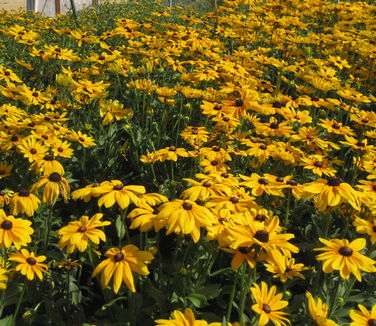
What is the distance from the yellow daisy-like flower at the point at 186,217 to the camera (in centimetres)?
155

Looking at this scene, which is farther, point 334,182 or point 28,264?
point 334,182

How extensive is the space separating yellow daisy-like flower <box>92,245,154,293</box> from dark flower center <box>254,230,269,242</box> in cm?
42

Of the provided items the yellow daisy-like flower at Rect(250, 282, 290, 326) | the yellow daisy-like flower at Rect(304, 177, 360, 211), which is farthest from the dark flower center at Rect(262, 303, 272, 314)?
the yellow daisy-like flower at Rect(304, 177, 360, 211)

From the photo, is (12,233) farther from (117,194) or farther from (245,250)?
(245,250)

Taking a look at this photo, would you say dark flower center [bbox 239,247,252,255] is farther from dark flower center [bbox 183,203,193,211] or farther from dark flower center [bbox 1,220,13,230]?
dark flower center [bbox 1,220,13,230]

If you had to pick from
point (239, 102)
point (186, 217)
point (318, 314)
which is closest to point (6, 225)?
point (186, 217)

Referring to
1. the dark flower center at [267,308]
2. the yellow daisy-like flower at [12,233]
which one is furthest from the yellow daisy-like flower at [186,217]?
the yellow daisy-like flower at [12,233]

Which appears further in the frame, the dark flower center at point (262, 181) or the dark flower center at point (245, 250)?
the dark flower center at point (262, 181)

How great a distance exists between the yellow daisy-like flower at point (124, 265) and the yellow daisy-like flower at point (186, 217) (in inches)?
6.3

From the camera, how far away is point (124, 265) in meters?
1.58

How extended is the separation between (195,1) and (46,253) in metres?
13.8

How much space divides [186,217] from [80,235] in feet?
1.54

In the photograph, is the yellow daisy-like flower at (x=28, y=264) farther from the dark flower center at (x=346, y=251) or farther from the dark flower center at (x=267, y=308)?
the dark flower center at (x=346, y=251)

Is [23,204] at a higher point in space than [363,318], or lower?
higher
